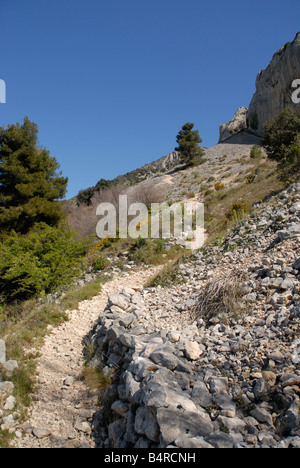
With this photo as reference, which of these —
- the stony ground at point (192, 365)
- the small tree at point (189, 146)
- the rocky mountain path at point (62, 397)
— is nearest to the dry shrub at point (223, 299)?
the stony ground at point (192, 365)

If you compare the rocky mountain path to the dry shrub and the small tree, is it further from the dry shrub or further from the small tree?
the small tree

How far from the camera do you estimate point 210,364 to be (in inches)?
130

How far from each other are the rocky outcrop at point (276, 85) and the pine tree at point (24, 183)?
25.3m

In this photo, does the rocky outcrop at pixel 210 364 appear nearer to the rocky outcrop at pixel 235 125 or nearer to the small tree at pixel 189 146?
the small tree at pixel 189 146

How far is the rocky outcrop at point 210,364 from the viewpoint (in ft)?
7.82

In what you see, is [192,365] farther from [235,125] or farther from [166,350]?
[235,125]

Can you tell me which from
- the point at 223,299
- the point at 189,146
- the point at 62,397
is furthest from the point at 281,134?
the point at 189,146

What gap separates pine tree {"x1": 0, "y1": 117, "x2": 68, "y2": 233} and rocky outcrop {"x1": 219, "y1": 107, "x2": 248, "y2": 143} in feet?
153

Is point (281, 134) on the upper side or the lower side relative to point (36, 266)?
upper

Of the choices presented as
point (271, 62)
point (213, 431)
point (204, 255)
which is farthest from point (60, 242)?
point (271, 62)

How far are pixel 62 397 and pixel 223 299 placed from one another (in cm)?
306

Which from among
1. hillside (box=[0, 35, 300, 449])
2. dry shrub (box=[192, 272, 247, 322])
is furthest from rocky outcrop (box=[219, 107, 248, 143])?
dry shrub (box=[192, 272, 247, 322])
